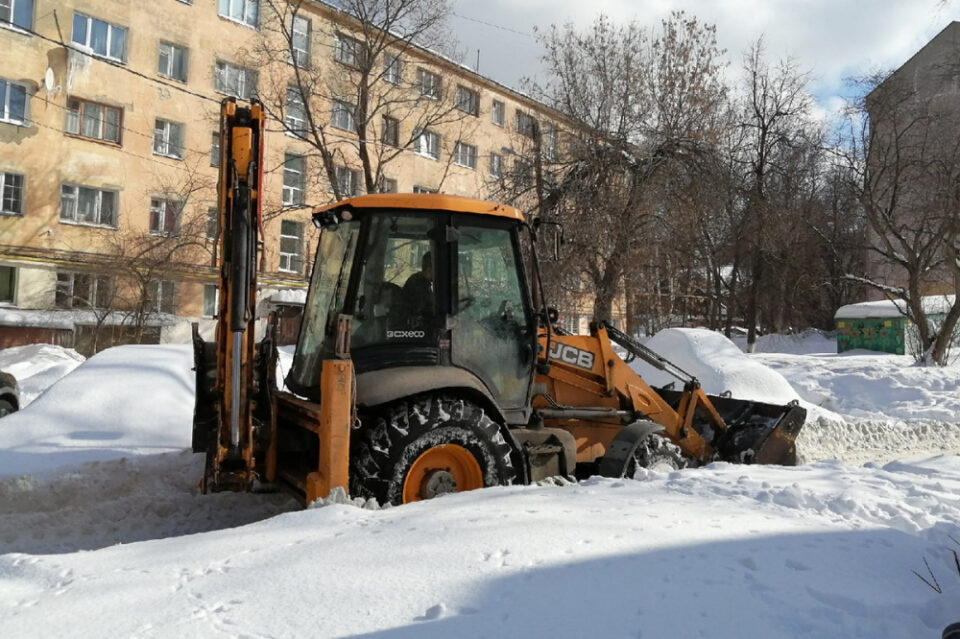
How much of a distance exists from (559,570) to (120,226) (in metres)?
22.9

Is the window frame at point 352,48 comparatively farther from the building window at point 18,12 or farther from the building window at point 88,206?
the building window at point 18,12

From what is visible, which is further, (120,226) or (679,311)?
(679,311)

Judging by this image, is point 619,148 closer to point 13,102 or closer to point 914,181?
point 914,181

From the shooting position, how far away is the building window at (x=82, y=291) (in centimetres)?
2070

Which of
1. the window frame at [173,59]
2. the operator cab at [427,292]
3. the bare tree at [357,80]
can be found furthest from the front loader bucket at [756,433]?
the window frame at [173,59]

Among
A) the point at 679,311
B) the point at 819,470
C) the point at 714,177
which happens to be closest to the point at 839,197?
the point at 679,311

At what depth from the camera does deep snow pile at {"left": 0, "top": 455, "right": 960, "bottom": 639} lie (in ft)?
8.71

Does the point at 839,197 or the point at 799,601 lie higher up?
the point at 839,197

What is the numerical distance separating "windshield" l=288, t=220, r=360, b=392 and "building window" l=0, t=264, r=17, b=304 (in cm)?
1899

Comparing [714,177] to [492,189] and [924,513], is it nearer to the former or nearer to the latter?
[492,189]

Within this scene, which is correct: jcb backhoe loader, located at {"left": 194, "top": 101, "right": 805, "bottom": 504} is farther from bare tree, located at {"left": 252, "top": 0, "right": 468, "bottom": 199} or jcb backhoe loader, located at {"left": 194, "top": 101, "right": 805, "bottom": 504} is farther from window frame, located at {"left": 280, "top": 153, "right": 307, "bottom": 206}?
A: window frame, located at {"left": 280, "top": 153, "right": 307, "bottom": 206}

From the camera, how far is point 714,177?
55.6 ft

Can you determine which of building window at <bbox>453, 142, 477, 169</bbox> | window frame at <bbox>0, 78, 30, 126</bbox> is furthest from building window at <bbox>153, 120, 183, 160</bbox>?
building window at <bbox>453, 142, 477, 169</bbox>

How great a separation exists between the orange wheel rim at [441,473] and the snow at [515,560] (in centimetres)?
34
